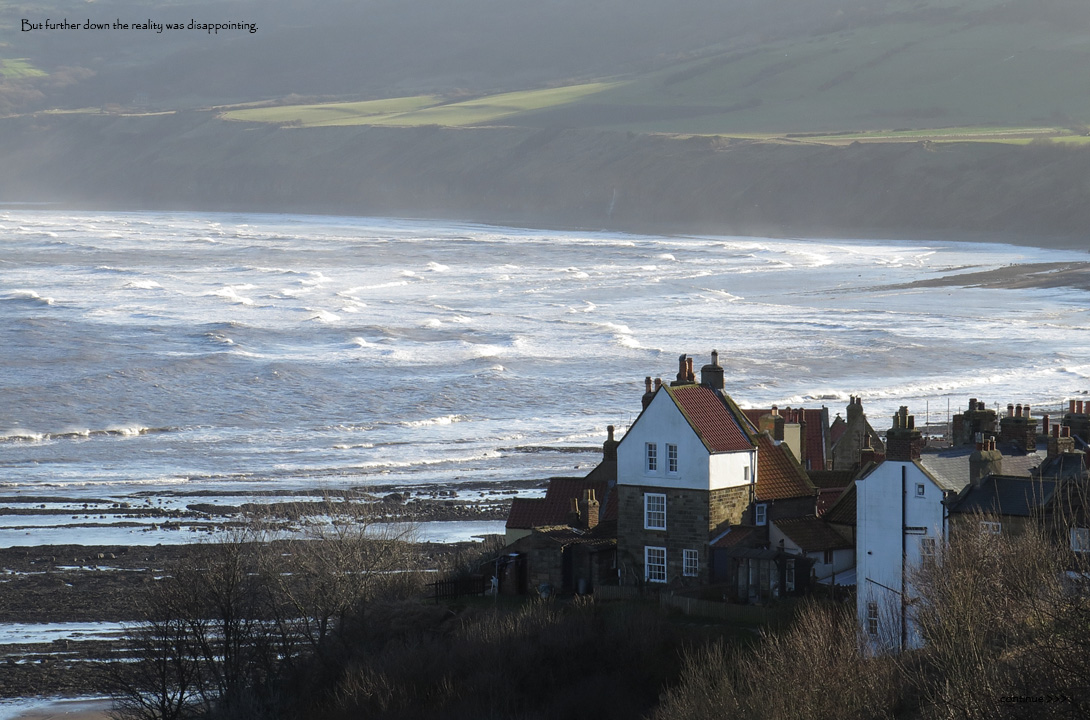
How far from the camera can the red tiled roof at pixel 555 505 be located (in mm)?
32594

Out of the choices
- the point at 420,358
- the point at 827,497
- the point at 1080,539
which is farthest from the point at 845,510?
the point at 420,358

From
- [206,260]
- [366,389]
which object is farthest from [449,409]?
[206,260]

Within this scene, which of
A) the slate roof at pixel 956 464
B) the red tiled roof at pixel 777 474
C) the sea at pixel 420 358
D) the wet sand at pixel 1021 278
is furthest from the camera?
the wet sand at pixel 1021 278

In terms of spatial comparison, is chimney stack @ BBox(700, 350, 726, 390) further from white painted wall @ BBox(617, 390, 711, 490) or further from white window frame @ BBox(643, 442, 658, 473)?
white window frame @ BBox(643, 442, 658, 473)

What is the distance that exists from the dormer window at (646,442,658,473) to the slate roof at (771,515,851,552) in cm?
248

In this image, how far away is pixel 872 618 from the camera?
1000 inches

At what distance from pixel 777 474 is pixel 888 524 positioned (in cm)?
405

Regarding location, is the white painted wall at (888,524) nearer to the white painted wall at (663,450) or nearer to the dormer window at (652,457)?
the white painted wall at (663,450)

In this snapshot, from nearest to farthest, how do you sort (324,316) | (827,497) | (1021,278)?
(827,497), (324,316), (1021,278)

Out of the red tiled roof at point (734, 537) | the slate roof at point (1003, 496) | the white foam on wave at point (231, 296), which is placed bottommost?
the red tiled roof at point (734, 537)

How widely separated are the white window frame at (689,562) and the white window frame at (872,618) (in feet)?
13.1

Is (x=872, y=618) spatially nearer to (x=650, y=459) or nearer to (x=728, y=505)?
(x=728, y=505)

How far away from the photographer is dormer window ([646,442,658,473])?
1148 inches

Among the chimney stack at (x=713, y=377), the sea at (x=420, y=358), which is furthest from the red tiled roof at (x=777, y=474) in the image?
the sea at (x=420, y=358)
